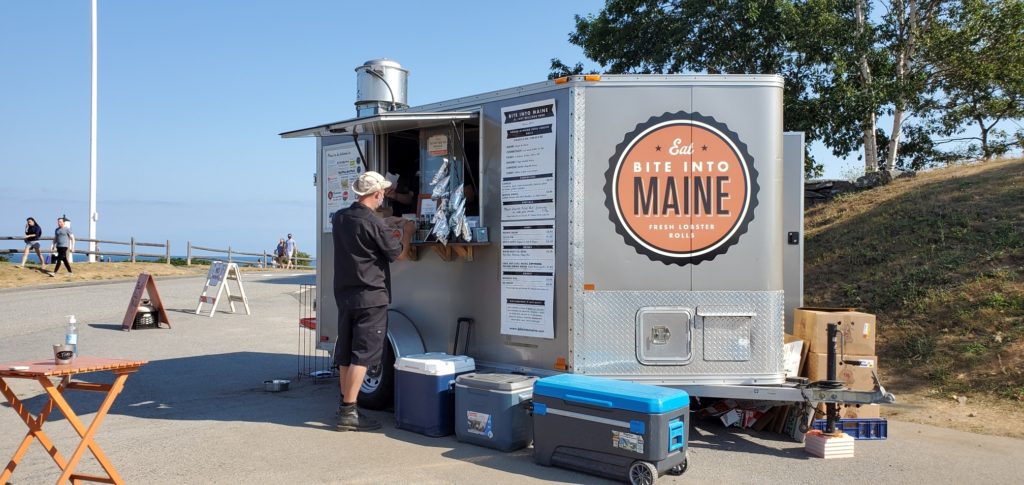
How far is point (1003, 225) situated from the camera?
36.4 feet

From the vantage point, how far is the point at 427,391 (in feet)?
19.3

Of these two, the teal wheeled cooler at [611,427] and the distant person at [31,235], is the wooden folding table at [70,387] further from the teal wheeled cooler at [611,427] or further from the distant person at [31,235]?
the distant person at [31,235]

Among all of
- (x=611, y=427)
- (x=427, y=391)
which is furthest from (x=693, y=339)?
(x=427, y=391)

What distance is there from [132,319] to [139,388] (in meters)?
5.34

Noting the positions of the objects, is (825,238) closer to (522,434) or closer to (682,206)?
(682,206)

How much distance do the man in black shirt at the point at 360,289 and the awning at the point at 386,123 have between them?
610 mm

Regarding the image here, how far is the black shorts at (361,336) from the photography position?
5922 millimetres

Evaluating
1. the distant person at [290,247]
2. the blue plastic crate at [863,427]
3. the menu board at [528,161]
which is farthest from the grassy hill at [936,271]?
the distant person at [290,247]

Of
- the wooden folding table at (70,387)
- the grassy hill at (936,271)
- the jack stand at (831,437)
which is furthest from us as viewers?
the grassy hill at (936,271)

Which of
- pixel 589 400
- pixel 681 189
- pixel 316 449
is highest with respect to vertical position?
pixel 681 189

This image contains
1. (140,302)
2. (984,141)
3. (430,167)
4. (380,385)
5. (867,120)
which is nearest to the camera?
(380,385)

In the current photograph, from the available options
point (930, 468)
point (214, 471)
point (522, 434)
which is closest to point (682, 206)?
point (522, 434)

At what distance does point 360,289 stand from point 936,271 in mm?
8354

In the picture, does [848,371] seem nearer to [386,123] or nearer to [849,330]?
[849,330]
